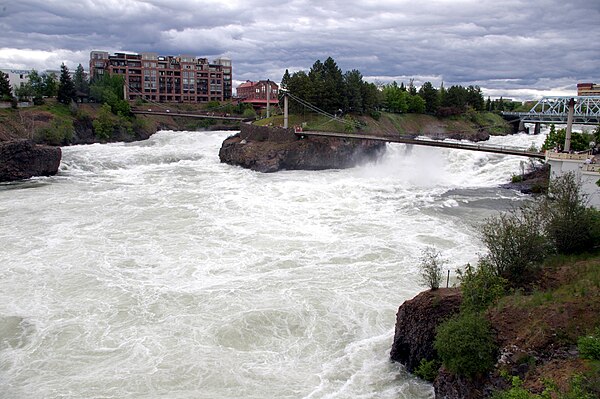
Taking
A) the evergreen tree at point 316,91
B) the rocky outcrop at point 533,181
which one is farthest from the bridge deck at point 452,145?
the evergreen tree at point 316,91

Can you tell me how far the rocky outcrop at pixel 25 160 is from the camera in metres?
51.2

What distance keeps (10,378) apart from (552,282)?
1781 centimetres

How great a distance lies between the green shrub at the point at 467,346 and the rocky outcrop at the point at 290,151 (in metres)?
47.0

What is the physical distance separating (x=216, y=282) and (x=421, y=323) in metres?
11.4

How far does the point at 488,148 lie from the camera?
160 feet

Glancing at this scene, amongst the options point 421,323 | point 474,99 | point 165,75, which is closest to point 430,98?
point 474,99

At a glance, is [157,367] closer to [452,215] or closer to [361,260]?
[361,260]

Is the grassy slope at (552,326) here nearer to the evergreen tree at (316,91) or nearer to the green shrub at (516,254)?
the green shrub at (516,254)

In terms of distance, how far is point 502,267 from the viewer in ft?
57.2

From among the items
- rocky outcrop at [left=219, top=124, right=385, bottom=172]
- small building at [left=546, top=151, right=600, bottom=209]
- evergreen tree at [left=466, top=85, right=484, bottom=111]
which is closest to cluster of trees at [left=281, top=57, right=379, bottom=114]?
rocky outcrop at [left=219, top=124, right=385, bottom=172]

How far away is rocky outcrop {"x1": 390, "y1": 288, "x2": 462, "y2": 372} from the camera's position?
1625 cm

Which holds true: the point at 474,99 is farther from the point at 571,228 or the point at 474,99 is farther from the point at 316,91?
the point at 571,228

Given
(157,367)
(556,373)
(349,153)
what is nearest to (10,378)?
(157,367)

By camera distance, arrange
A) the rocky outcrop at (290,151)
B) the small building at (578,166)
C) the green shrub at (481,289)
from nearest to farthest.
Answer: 1. the green shrub at (481,289)
2. the small building at (578,166)
3. the rocky outcrop at (290,151)
